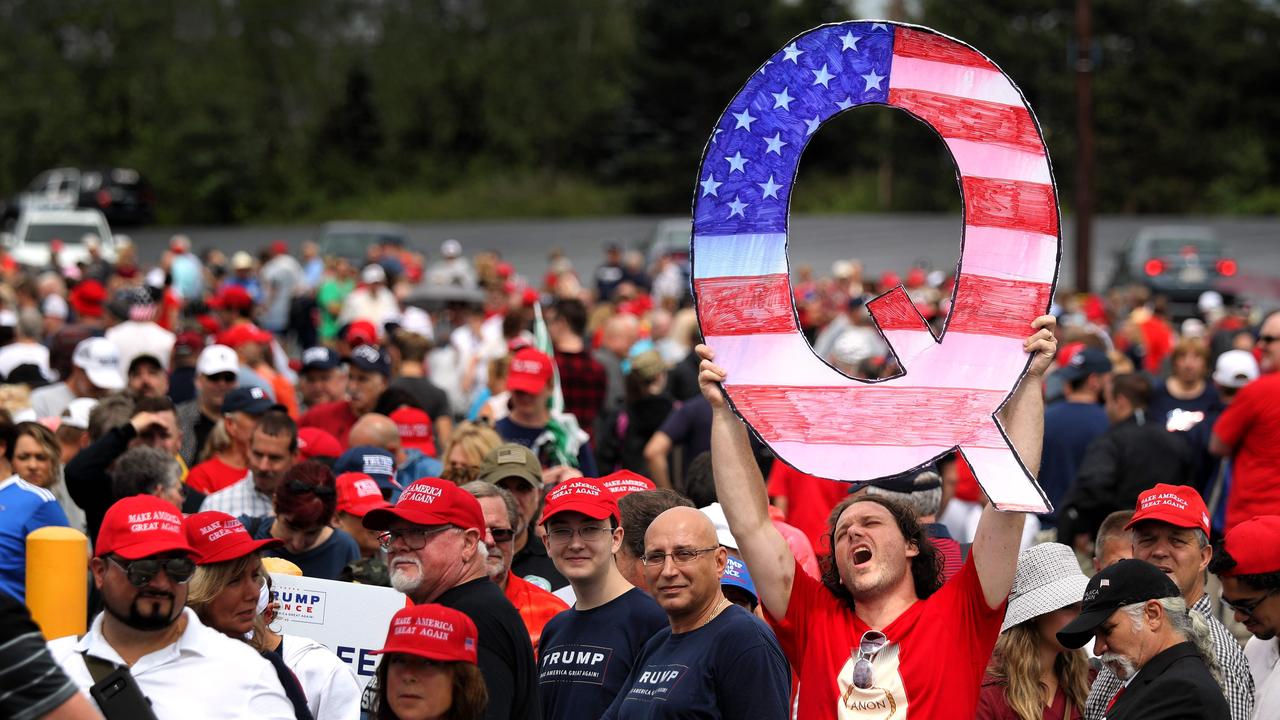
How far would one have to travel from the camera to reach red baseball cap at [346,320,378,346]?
11.1 meters

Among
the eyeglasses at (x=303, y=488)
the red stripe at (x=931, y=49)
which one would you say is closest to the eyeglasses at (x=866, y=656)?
the red stripe at (x=931, y=49)

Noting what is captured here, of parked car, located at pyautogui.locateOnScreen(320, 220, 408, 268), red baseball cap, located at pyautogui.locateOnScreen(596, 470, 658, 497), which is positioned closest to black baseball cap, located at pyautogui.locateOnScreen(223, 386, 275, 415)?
red baseball cap, located at pyautogui.locateOnScreen(596, 470, 658, 497)

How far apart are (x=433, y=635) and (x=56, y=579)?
→ 82.5 inches

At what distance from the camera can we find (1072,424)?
9.20 m

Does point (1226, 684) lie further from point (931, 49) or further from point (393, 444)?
point (393, 444)

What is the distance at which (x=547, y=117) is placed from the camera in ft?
180

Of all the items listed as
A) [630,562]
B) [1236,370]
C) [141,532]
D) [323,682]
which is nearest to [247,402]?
[630,562]

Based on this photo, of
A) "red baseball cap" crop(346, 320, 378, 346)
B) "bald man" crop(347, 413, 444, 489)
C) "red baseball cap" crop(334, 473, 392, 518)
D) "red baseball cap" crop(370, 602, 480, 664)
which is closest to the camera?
"red baseball cap" crop(370, 602, 480, 664)

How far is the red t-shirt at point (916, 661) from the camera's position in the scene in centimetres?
430

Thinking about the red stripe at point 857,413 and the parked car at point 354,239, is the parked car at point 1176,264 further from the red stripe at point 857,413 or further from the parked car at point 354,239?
the red stripe at point 857,413

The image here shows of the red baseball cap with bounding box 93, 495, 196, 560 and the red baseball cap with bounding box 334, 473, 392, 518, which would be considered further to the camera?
the red baseball cap with bounding box 334, 473, 392, 518

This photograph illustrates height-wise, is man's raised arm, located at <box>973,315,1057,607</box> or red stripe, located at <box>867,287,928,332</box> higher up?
red stripe, located at <box>867,287,928,332</box>

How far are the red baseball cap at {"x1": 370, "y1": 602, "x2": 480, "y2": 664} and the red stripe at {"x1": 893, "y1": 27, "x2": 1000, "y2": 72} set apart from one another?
2.12 m

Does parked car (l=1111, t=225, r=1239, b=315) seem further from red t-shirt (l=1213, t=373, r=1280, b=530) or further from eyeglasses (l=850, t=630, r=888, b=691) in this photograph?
eyeglasses (l=850, t=630, r=888, b=691)
